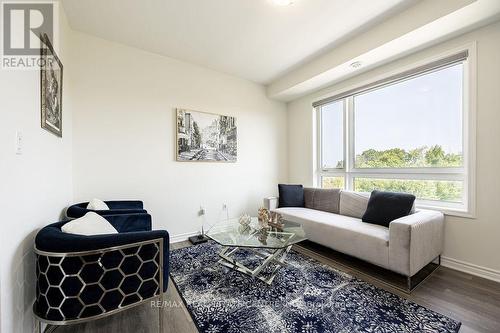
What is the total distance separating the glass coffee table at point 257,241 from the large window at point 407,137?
5.22 ft

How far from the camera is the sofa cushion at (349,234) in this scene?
210cm

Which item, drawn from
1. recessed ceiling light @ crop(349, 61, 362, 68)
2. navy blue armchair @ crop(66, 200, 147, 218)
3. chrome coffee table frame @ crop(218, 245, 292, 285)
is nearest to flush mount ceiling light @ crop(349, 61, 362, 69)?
recessed ceiling light @ crop(349, 61, 362, 68)

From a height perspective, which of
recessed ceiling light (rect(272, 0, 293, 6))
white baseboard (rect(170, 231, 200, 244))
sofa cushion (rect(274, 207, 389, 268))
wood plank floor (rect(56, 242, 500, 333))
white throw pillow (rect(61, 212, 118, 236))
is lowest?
wood plank floor (rect(56, 242, 500, 333))

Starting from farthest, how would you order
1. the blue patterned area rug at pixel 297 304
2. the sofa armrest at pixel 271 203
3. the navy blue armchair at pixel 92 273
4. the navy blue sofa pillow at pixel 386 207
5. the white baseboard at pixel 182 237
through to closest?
the sofa armrest at pixel 271 203, the white baseboard at pixel 182 237, the navy blue sofa pillow at pixel 386 207, the blue patterned area rug at pixel 297 304, the navy blue armchair at pixel 92 273

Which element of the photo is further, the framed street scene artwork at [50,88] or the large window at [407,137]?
the large window at [407,137]

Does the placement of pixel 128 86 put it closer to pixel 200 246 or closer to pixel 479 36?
pixel 200 246

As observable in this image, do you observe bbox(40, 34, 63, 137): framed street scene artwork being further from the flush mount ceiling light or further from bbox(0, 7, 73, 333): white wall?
the flush mount ceiling light

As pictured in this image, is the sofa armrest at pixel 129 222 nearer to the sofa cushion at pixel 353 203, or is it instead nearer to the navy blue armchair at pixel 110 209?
the navy blue armchair at pixel 110 209

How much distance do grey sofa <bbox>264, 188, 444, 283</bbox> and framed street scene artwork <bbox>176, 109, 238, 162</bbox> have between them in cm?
142

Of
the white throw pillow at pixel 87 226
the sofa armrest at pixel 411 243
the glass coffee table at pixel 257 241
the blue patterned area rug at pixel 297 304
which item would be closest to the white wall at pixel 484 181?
the sofa armrest at pixel 411 243

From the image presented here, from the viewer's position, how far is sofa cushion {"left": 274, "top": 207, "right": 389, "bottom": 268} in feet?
6.90

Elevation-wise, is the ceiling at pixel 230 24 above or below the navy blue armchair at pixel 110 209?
above

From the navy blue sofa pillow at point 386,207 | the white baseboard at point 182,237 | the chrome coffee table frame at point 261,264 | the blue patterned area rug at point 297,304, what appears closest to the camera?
the blue patterned area rug at point 297,304

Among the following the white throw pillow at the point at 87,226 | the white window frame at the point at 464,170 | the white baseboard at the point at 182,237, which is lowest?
the white baseboard at the point at 182,237
